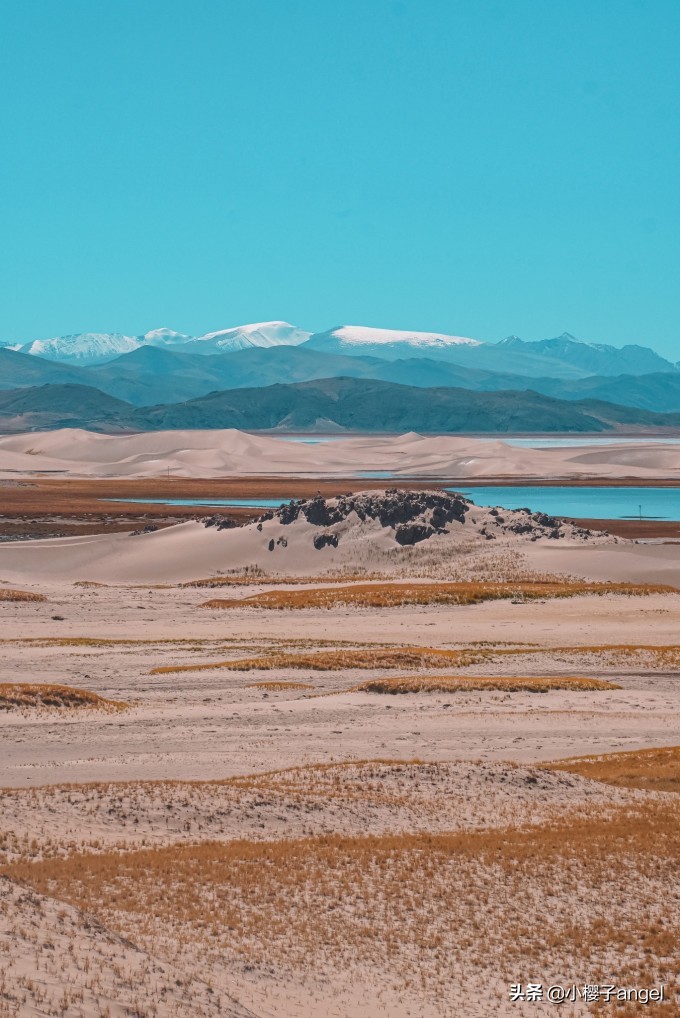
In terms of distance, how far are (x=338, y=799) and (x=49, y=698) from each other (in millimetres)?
10666

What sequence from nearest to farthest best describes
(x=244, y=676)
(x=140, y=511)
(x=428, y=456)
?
1. (x=244, y=676)
2. (x=140, y=511)
3. (x=428, y=456)

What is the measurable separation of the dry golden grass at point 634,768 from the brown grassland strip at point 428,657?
1082cm

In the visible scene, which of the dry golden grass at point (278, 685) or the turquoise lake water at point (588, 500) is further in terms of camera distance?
the turquoise lake water at point (588, 500)

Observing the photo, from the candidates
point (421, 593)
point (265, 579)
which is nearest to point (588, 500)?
point (265, 579)

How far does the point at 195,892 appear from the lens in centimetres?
1362

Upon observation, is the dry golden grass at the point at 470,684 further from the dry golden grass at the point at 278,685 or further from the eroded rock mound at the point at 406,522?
the eroded rock mound at the point at 406,522

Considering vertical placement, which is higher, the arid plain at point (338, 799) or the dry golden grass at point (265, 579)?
the dry golden grass at point (265, 579)

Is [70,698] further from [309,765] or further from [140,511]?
[140,511]

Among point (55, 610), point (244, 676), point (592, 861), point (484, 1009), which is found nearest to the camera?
Answer: point (484, 1009)

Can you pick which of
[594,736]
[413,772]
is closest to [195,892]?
[413,772]

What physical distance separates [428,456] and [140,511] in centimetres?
9199

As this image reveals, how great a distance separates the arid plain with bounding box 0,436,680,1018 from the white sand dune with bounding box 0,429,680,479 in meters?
105

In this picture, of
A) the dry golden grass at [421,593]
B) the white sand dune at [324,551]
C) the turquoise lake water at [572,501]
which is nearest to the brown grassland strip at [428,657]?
the dry golden grass at [421,593]

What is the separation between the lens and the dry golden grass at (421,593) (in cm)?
4553
